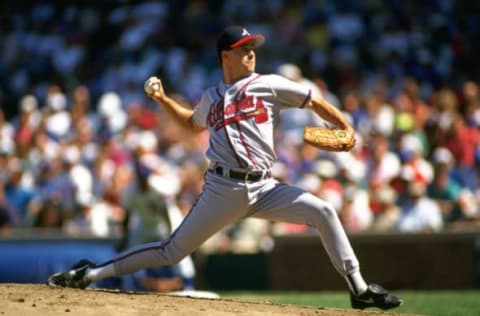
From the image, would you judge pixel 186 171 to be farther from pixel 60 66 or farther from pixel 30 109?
pixel 60 66

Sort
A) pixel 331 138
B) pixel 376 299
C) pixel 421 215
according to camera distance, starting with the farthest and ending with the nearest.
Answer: pixel 421 215 → pixel 331 138 → pixel 376 299

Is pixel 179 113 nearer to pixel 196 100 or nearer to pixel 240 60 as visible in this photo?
pixel 240 60

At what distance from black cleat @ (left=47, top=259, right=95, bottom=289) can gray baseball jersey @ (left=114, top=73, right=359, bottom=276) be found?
0.82 m

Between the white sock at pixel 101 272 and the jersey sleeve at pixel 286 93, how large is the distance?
1.58 metres

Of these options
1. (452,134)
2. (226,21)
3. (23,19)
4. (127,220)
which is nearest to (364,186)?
(452,134)

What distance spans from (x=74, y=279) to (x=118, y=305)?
33.8 inches

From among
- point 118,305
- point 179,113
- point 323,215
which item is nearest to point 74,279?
point 118,305

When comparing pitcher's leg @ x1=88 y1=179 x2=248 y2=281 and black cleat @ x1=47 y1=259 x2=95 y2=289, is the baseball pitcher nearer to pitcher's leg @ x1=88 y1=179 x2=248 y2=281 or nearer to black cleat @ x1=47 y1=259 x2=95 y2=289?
pitcher's leg @ x1=88 y1=179 x2=248 y2=281

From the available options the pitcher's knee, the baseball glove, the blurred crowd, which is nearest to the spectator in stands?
the blurred crowd

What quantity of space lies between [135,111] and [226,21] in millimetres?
2720

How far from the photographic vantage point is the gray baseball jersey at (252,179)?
25.0 feet

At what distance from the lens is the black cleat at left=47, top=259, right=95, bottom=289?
322 inches

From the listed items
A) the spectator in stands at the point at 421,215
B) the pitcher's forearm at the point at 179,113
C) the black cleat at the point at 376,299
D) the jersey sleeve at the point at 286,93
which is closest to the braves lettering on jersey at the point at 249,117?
the jersey sleeve at the point at 286,93

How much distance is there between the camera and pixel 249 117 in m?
7.64
